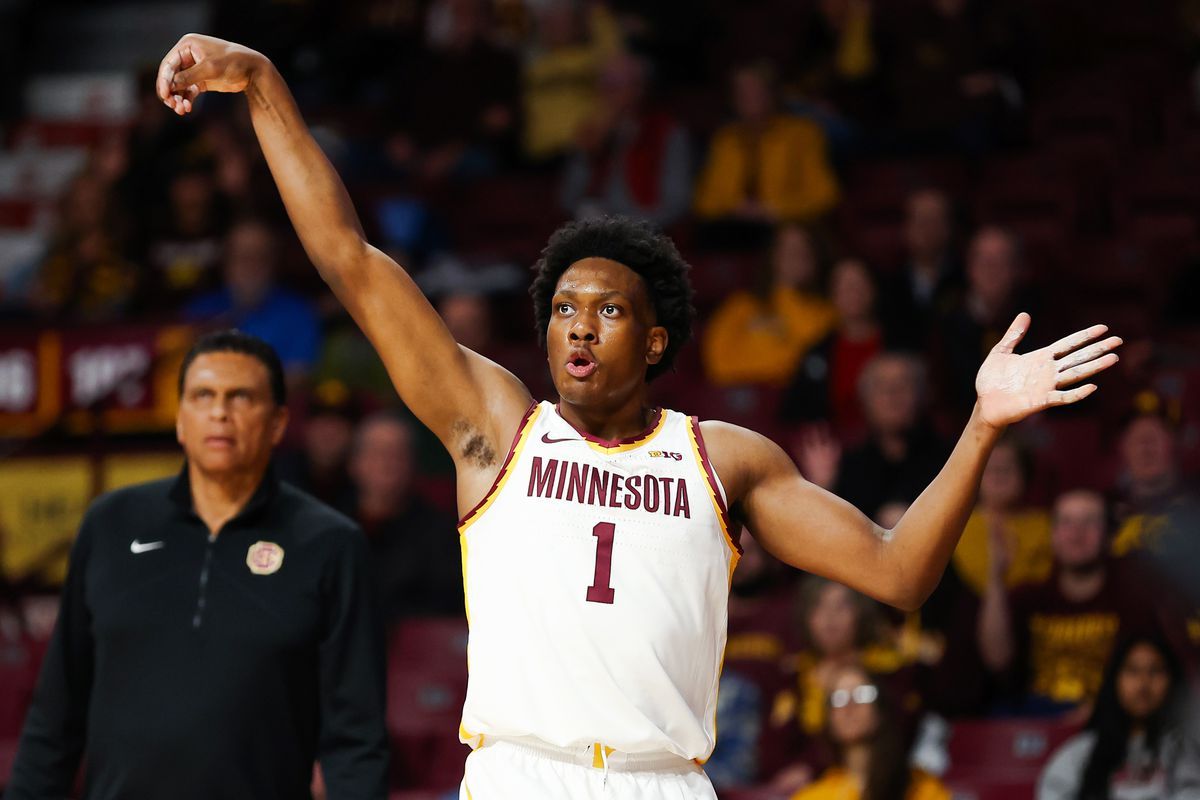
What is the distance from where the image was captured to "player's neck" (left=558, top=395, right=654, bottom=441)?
146 inches

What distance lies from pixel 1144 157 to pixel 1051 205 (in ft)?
2.08

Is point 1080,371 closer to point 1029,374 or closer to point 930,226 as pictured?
point 1029,374

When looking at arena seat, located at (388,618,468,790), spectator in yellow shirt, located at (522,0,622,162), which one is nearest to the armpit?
arena seat, located at (388,618,468,790)

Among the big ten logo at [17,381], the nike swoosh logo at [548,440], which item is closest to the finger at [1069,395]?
the nike swoosh logo at [548,440]

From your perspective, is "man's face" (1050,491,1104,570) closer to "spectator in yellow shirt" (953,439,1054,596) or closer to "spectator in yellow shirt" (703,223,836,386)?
"spectator in yellow shirt" (953,439,1054,596)

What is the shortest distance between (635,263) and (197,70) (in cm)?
100

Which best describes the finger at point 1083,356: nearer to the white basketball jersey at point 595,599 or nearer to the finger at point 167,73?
the white basketball jersey at point 595,599

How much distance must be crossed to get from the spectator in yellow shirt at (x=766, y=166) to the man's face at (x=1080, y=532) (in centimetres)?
331

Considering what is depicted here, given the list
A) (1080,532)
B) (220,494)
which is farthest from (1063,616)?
(220,494)

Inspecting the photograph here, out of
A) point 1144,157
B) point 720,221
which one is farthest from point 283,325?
point 1144,157

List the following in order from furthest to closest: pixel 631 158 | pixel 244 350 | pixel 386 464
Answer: pixel 631 158, pixel 386 464, pixel 244 350

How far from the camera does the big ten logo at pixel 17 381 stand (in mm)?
9219

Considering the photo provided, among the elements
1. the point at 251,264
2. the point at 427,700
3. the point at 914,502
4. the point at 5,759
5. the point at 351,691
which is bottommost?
the point at 5,759

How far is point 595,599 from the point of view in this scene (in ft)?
11.3
